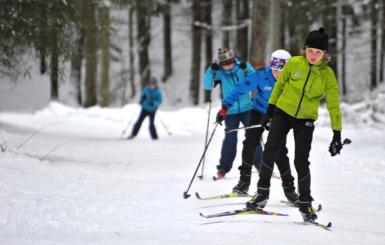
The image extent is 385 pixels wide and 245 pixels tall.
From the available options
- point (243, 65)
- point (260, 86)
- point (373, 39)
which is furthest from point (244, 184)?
point (373, 39)

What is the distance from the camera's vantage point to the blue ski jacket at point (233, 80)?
8633 mm

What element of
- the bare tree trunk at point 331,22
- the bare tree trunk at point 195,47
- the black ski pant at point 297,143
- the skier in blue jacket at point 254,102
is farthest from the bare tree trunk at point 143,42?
the black ski pant at point 297,143

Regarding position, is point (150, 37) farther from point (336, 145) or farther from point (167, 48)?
point (336, 145)

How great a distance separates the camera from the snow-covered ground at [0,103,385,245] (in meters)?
5.11

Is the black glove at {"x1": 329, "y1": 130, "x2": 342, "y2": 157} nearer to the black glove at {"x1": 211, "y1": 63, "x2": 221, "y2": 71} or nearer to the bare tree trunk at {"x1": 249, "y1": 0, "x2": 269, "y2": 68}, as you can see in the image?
the black glove at {"x1": 211, "y1": 63, "x2": 221, "y2": 71}

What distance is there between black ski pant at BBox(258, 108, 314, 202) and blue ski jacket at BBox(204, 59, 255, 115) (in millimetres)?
2686

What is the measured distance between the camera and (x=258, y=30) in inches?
611

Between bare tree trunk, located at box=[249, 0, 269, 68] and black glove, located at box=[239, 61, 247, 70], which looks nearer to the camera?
black glove, located at box=[239, 61, 247, 70]

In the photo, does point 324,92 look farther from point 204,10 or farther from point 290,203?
point 204,10

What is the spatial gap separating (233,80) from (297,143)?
118 inches

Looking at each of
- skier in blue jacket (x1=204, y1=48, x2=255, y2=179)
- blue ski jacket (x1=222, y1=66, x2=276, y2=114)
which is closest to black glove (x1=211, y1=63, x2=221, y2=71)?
skier in blue jacket (x1=204, y1=48, x2=255, y2=179)

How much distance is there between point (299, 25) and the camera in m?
30.2

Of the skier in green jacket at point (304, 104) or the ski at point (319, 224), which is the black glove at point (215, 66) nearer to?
the skier in green jacket at point (304, 104)

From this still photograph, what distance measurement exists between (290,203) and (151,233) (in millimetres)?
2082
